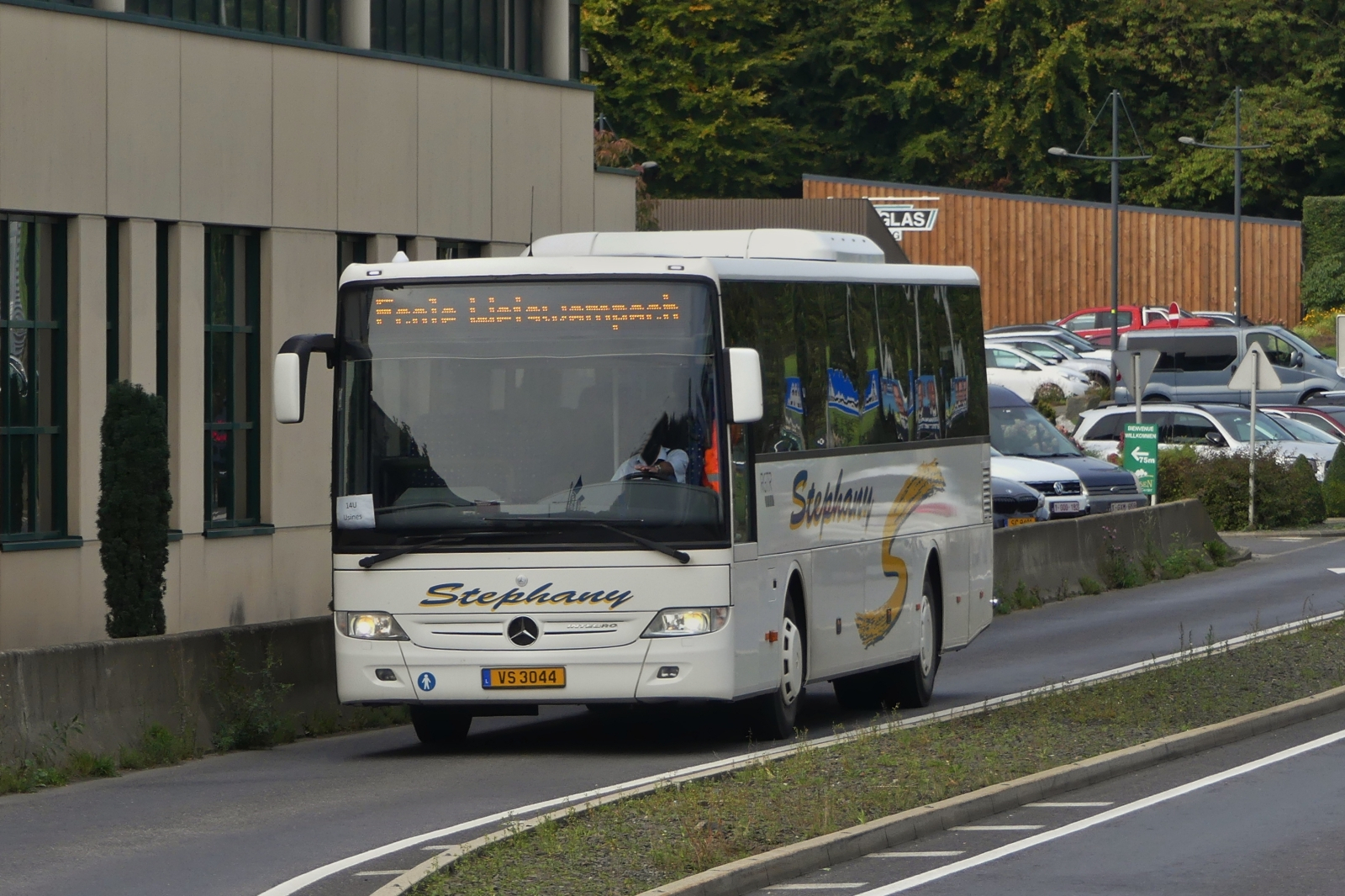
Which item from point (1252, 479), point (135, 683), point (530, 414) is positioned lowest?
point (135, 683)

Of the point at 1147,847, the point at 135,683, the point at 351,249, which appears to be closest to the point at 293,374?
the point at 135,683

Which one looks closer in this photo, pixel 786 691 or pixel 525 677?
pixel 525 677

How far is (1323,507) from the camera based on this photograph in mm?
38375

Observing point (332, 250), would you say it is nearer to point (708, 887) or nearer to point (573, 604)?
point (573, 604)

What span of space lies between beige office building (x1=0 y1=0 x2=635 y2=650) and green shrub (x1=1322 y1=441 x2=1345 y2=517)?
16071mm

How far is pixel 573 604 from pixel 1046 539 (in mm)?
14921

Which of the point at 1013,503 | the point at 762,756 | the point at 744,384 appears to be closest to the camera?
the point at 762,756

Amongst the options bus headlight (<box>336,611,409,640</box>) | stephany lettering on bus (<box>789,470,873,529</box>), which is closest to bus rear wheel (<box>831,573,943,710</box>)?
stephany lettering on bus (<box>789,470,873,529</box>)

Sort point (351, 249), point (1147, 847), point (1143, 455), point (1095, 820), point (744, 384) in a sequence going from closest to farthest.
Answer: point (1147, 847) → point (1095, 820) → point (744, 384) → point (351, 249) → point (1143, 455)

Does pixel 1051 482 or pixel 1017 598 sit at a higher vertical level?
pixel 1051 482

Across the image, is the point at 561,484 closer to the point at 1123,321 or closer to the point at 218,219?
the point at 218,219

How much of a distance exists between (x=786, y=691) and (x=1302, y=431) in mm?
29659

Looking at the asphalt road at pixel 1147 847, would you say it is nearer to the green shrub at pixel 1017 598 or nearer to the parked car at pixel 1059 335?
the green shrub at pixel 1017 598

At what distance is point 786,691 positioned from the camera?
50.5 ft
